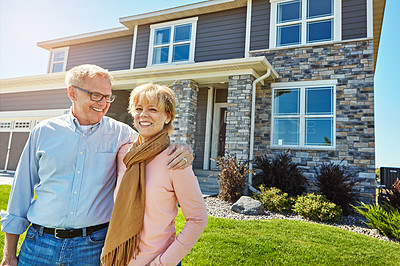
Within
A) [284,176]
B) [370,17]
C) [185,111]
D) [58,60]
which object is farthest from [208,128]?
[58,60]

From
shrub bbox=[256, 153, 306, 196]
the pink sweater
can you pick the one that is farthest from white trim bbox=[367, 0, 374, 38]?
the pink sweater

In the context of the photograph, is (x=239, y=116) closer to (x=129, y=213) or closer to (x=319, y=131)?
(x=319, y=131)

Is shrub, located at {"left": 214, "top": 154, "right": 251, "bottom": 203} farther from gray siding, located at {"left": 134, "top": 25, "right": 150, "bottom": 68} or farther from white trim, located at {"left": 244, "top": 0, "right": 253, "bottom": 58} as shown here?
gray siding, located at {"left": 134, "top": 25, "right": 150, "bottom": 68}

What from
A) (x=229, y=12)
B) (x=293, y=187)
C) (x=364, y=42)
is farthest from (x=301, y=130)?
(x=229, y=12)

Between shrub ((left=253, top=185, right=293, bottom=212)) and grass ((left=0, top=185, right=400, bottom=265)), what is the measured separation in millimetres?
1143

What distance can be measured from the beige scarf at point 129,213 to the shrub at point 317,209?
15.7ft

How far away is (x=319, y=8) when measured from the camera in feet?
25.5

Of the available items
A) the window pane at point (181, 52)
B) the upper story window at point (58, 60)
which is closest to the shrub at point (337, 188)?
the window pane at point (181, 52)

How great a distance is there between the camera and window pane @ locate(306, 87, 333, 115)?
729 cm

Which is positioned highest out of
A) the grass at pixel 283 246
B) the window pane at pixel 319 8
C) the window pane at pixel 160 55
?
the window pane at pixel 319 8

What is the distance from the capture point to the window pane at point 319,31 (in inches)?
301

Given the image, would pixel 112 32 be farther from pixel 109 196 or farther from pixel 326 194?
pixel 109 196

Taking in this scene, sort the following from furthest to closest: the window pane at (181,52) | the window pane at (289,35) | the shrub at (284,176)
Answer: the window pane at (181,52) < the window pane at (289,35) < the shrub at (284,176)

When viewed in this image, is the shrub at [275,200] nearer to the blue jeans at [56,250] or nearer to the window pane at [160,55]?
the blue jeans at [56,250]
